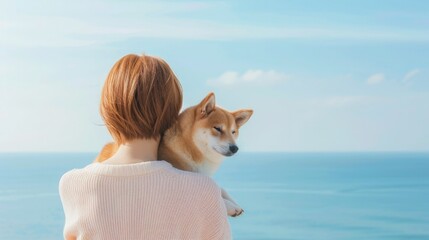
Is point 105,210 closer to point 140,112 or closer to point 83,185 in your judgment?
point 83,185

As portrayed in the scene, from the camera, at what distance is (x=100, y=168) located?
151 centimetres

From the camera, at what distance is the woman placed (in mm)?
1465

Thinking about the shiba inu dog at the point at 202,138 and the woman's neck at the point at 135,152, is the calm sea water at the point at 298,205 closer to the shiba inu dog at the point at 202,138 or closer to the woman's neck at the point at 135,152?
the shiba inu dog at the point at 202,138

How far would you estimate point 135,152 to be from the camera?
4.95 ft

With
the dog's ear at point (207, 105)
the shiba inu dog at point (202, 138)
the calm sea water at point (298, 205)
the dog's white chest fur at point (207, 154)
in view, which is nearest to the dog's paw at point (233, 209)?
the shiba inu dog at point (202, 138)

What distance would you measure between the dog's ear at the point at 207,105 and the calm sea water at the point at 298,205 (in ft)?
33.6

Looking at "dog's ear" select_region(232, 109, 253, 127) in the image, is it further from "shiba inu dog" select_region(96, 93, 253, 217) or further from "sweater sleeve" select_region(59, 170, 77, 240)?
"sweater sleeve" select_region(59, 170, 77, 240)

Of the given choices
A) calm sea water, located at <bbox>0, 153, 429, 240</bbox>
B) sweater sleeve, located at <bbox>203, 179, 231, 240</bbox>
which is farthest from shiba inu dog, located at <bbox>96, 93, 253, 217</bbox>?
calm sea water, located at <bbox>0, 153, 429, 240</bbox>

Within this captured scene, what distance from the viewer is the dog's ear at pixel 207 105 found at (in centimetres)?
205

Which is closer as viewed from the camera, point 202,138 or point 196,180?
point 196,180

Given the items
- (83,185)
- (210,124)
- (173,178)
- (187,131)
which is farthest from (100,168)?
(210,124)

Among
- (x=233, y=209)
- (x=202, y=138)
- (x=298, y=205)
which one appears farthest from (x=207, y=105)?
(x=298, y=205)

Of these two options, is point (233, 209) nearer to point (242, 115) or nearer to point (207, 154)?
point (207, 154)

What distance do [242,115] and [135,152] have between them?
0.74 m
